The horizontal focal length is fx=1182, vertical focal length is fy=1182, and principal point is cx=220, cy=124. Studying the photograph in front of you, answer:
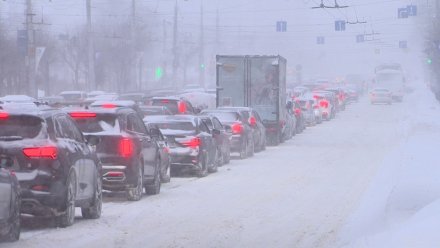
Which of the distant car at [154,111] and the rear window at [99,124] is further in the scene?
the distant car at [154,111]

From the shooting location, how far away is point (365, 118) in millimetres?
67438

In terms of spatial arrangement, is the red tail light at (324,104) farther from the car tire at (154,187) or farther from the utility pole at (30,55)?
the car tire at (154,187)

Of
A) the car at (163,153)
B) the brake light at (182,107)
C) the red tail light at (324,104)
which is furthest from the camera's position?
the red tail light at (324,104)

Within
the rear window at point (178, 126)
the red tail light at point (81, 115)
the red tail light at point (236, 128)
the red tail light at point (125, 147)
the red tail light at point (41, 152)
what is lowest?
the red tail light at point (236, 128)

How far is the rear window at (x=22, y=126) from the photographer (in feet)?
50.4

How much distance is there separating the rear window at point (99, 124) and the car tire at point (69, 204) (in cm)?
386

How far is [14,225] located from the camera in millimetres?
13711

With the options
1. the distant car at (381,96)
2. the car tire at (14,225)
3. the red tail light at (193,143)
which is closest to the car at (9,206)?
the car tire at (14,225)

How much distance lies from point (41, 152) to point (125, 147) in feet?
14.6

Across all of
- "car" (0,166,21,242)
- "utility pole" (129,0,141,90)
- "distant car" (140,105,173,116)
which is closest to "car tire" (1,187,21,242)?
"car" (0,166,21,242)

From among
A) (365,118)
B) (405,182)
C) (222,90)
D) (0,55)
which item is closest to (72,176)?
(405,182)

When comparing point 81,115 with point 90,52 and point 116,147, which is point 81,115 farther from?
point 90,52

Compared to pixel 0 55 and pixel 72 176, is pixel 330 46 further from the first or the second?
pixel 72 176

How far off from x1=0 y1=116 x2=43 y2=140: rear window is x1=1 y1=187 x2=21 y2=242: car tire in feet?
5.54
